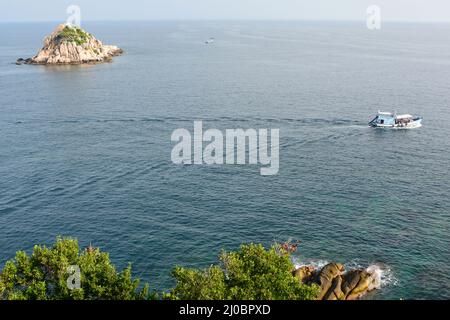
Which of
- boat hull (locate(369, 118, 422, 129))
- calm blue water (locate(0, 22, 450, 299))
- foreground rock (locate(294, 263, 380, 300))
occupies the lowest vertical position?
foreground rock (locate(294, 263, 380, 300))

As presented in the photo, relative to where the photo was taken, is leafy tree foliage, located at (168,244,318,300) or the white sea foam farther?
the white sea foam

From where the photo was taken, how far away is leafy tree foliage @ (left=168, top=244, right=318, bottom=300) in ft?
188

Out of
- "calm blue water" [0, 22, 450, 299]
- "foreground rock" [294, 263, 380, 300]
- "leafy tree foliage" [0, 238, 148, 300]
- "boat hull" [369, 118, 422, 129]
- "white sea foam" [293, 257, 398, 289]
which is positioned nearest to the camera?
"leafy tree foliage" [0, 238, 148, 300]

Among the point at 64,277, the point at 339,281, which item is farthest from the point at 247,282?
the point at 339,281

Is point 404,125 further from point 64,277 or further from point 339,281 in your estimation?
point 64,277

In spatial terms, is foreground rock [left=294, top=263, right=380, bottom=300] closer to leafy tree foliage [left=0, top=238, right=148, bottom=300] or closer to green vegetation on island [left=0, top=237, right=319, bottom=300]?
green vegetation on island [left=0, top=237, right=319, bottom=300]

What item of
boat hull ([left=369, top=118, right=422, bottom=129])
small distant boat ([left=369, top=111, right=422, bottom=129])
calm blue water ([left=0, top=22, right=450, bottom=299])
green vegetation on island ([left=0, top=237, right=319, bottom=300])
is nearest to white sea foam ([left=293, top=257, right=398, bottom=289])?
calm blue water ([left=0, top=22, right=450, bottom=299])

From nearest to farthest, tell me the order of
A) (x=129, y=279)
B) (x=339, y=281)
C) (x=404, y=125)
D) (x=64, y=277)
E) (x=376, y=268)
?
1. (x=129, y=279)
2. (x=64, y=277)
3. (x=339, y=281)
4. (x=376, y=268)
5. (x=404, y=125)

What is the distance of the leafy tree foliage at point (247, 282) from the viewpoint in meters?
57.3

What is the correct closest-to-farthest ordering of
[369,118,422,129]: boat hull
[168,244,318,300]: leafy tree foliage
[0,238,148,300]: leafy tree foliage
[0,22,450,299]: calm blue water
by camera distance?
[168,244,318,300]: leafy tree foliage
[0,238,148,300]: leafy tree foliage
[0,22,450,299]: calm blue water
[369,118,422,129]: boat hull

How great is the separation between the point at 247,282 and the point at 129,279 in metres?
15.6

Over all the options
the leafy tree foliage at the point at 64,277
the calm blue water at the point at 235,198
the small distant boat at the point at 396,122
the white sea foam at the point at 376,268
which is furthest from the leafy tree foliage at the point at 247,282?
the small distant boat at the point at 396,122

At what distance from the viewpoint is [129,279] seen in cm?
6028

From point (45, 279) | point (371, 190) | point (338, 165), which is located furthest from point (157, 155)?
point (45, 279)
